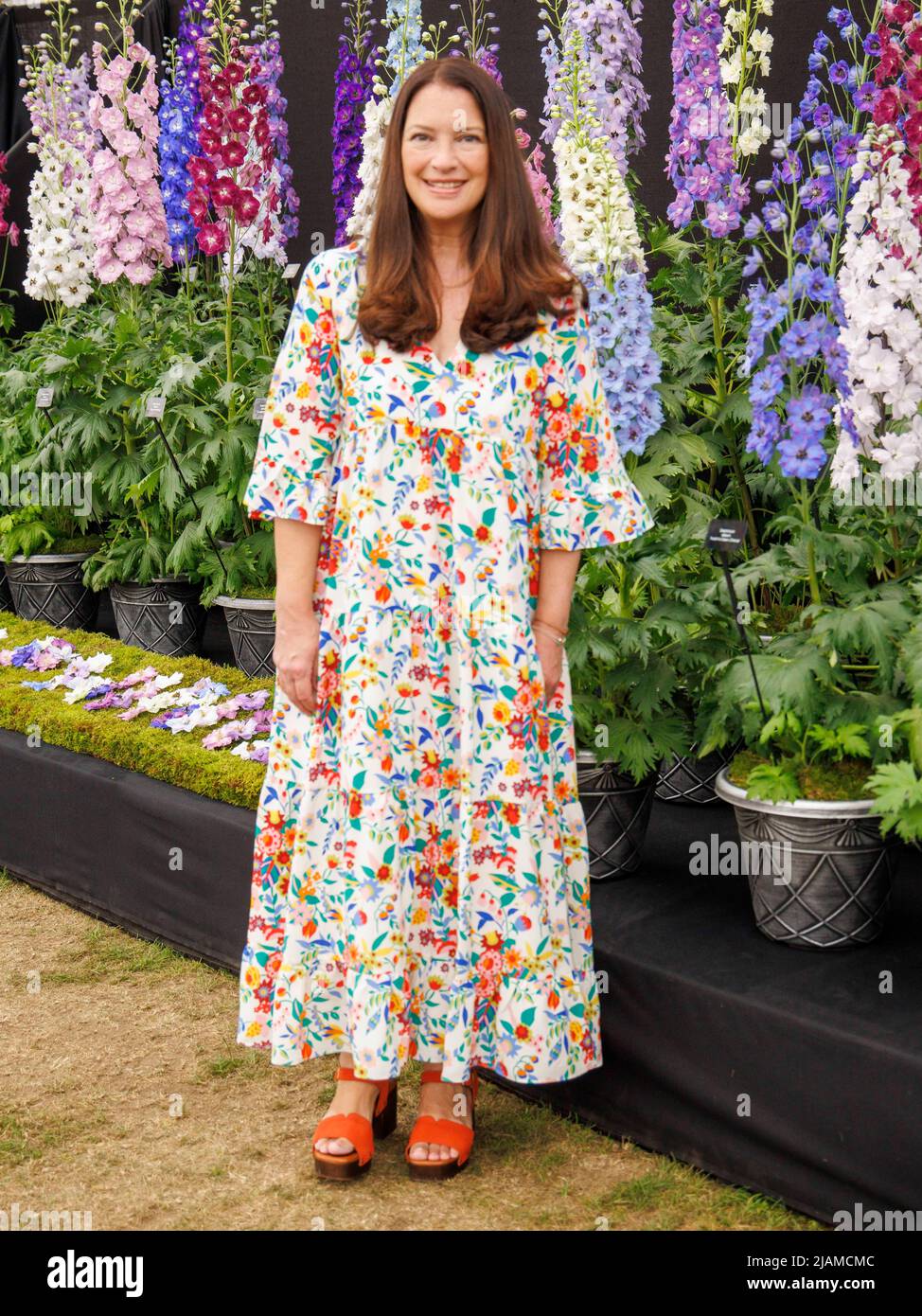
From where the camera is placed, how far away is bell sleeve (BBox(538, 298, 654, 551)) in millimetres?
2062

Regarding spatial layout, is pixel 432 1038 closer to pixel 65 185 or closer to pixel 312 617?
pixel 312 617

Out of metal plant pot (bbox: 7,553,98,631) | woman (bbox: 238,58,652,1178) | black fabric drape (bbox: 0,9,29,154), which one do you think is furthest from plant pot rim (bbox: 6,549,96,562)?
black fabric drape (bbox: 0,9,29,154)

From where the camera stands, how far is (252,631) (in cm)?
399

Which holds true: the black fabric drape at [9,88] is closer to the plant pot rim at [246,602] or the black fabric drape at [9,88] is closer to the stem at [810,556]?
the plant pot rim at [246,602]

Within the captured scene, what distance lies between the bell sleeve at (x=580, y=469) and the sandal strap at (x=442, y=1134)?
88 cm

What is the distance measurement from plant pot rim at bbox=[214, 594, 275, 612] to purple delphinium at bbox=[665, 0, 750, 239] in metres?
1.42

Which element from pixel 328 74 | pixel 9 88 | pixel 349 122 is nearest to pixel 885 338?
pixel 349 122

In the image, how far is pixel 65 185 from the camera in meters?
5.06

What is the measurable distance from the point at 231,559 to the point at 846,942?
223 centimetres

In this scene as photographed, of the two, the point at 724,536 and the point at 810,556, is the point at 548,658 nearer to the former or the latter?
the point at 724,536

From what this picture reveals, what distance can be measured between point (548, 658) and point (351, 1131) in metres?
0.77

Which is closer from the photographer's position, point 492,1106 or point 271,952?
point 271,952

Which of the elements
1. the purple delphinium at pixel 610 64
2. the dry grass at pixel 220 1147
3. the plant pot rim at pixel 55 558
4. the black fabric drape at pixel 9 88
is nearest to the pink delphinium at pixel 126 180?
the plant pot rim at pixel 55 558

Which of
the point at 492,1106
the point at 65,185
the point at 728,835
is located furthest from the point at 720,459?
the point at 65,185
